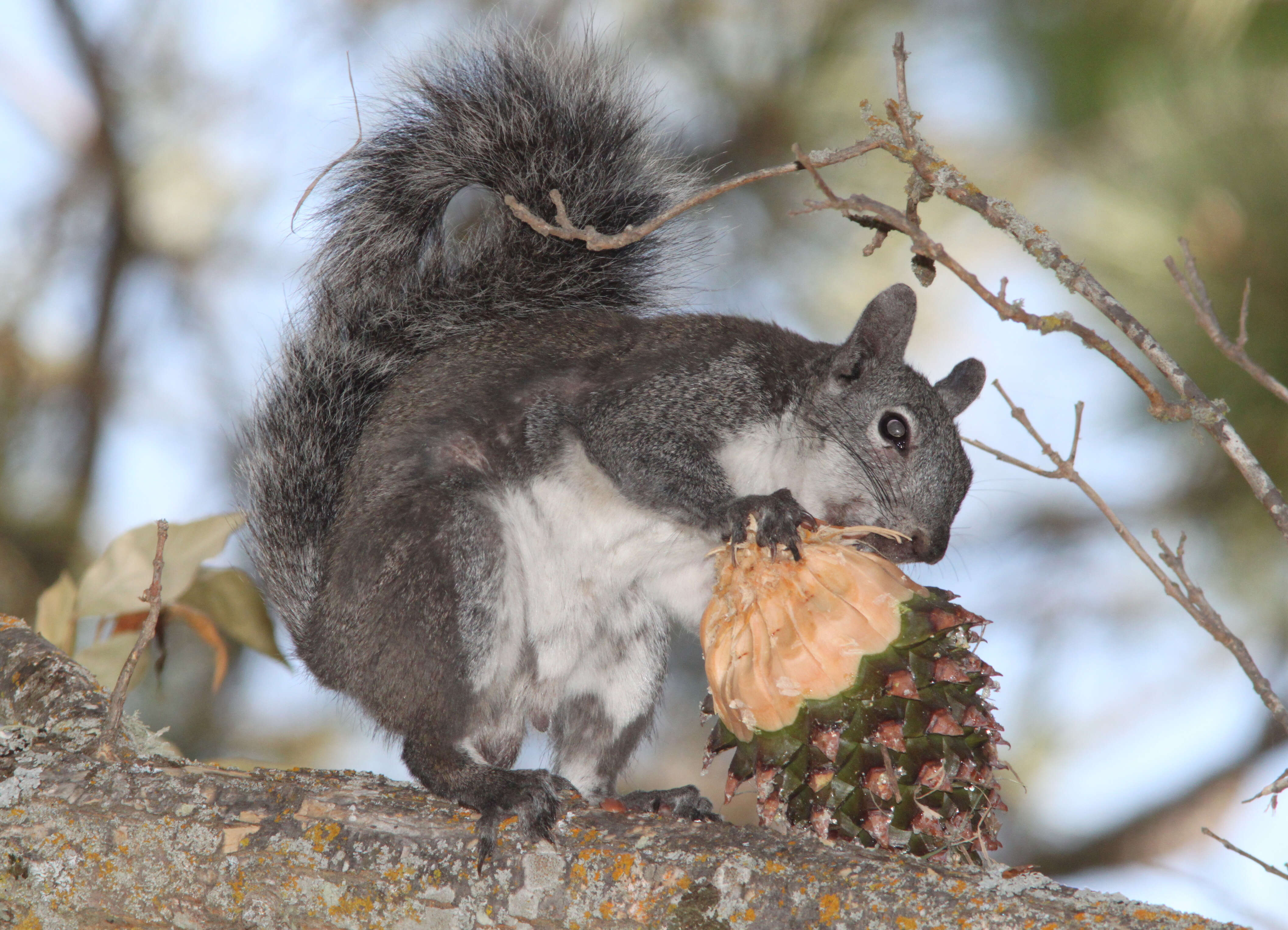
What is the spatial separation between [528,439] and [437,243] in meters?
0.66

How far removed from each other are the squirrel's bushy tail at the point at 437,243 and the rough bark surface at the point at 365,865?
28.6 inches

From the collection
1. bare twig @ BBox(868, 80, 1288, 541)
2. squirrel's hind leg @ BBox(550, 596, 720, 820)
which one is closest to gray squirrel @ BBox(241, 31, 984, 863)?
squirrel's hind leg @ BBox(550, 596, 720, 820)

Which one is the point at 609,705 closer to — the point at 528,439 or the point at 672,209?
the point at 528,439

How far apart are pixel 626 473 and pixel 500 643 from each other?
416 millimetres

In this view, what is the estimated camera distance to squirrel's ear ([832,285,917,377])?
2.40 meters

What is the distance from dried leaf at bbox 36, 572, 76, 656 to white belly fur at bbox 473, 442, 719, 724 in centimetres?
77

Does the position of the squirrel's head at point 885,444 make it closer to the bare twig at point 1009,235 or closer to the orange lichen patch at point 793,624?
the orange lichen patch at point 793,624

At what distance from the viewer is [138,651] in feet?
4.84

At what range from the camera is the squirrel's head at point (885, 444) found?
2.32 metres

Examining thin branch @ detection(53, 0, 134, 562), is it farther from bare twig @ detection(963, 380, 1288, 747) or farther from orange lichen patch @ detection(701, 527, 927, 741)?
bare twig @ detection(963, 380, 1288, 747)

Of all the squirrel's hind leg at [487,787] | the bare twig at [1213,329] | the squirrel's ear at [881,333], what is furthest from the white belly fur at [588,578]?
the bare twig at [1213,329]

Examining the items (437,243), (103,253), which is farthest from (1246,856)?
(103,253)

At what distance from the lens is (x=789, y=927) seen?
1365 mm

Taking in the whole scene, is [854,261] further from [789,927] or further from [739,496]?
[789,927]
